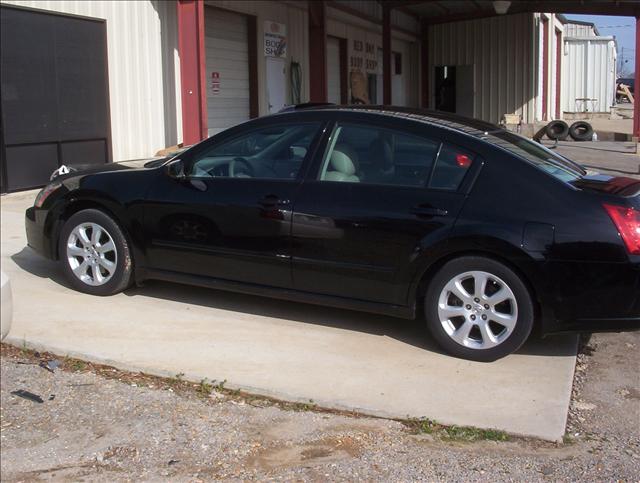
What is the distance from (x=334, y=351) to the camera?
15.8 ft

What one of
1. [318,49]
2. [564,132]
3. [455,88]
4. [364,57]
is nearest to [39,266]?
[318,49]

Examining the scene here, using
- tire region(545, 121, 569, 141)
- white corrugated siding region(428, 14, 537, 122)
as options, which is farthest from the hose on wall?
white corrugated siding region(428, 14, 537, 122)

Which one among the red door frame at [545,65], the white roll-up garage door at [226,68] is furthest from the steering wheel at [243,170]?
the red door frame at [545,65]

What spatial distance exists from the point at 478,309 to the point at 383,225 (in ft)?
2.67

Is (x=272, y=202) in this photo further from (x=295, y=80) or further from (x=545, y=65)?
(x=545, y=65)

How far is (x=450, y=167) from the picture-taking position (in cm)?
470

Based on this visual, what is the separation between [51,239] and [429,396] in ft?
11.6

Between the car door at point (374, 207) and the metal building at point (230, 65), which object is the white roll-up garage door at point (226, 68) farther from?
the car door at point (374, 207)

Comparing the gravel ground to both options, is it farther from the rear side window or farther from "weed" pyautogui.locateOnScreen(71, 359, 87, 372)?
the rear side window

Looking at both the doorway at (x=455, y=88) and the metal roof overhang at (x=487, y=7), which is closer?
the metal roof overhang at (x=487, y=7)

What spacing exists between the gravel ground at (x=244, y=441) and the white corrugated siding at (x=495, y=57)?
24.3 meters

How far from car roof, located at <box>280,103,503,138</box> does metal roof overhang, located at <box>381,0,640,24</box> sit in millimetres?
14365

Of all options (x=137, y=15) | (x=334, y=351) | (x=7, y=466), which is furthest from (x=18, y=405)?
(x=137, y=15)

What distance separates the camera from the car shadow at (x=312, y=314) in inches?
196
